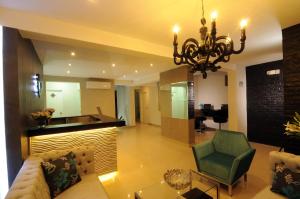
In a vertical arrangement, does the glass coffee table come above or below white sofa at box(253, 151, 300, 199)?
below

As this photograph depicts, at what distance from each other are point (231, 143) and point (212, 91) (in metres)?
4.58

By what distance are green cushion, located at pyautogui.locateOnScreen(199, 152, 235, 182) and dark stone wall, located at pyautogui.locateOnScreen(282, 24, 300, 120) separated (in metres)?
1.29

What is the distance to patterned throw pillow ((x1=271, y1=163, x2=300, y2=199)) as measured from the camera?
1565 millimetres

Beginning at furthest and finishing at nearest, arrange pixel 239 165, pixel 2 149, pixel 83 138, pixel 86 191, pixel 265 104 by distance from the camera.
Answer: pixel 265 104, pixel 83 138, pixel 239 165, pixel 2 149, pixel 86 191

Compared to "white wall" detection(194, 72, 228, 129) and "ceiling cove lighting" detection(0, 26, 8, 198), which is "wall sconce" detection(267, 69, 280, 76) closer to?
"white wall" detection(194, 72, 228, 129)

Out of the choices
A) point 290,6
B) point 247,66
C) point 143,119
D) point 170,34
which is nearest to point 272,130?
point 247,66

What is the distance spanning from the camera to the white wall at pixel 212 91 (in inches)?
262

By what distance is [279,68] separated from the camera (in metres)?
4.50

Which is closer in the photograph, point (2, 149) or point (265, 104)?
point (2, 149)

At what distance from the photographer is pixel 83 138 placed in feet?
9.07

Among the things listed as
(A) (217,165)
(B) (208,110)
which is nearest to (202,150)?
(A) (217,165)

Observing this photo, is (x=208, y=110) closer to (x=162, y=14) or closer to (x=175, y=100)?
(x=175, y=100)

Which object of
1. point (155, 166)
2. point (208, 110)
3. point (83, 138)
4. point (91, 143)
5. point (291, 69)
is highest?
point (291, 69)

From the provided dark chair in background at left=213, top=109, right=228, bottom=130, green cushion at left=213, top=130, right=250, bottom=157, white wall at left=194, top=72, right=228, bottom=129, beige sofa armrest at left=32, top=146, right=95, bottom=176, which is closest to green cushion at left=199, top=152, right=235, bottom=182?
green cushion at left=213, top=130, right=250, bottom=157
